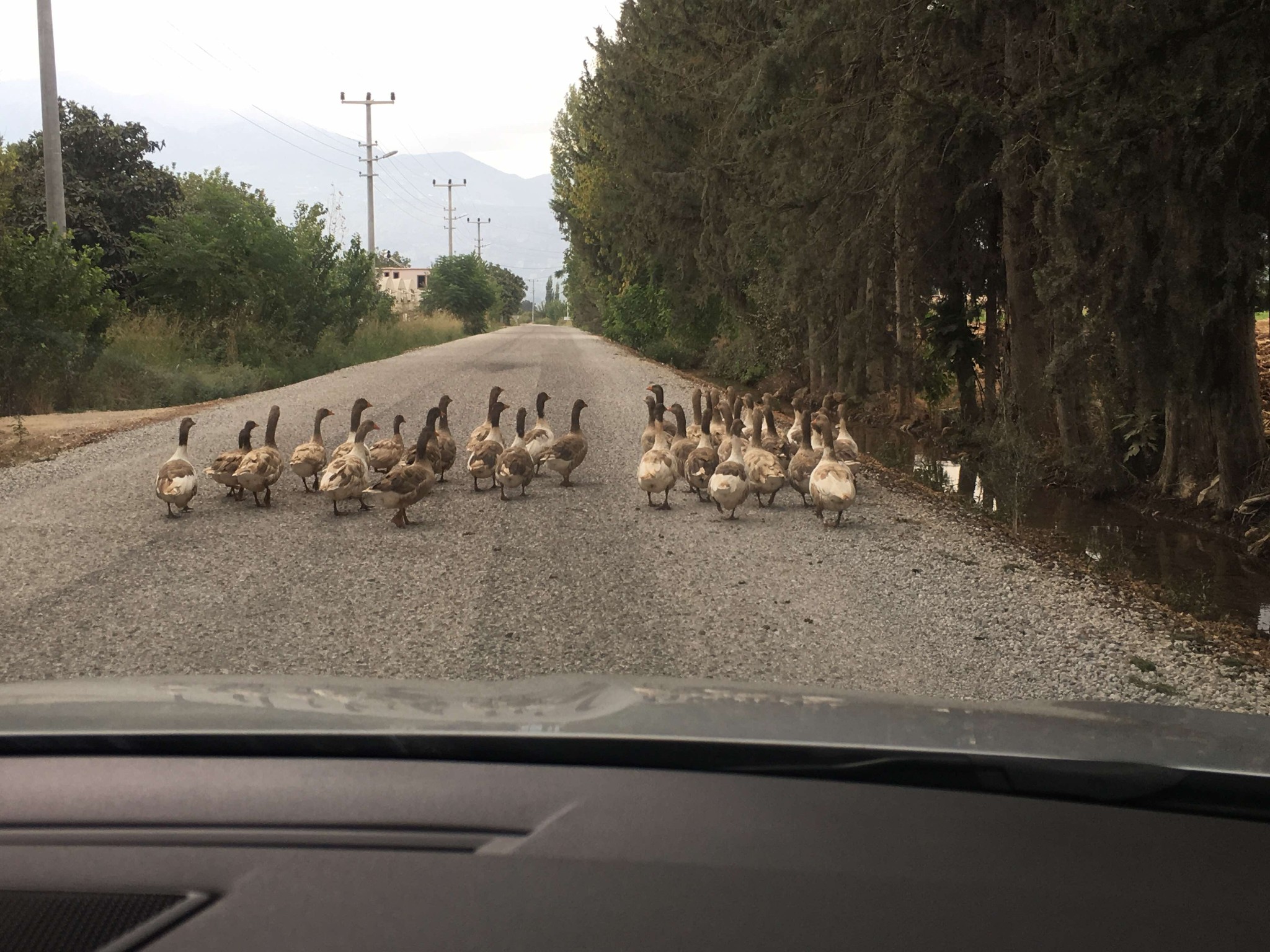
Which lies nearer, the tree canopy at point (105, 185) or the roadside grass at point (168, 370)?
the roadside grass at point (168, 370)

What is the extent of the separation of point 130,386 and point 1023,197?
59.7ft

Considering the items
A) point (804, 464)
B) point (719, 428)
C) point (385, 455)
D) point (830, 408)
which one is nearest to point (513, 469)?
point (385, 455)

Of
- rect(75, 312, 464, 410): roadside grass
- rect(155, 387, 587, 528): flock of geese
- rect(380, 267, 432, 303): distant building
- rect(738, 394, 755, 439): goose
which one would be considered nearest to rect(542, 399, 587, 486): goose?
rect(155, 387, 587, 528): flock of geese

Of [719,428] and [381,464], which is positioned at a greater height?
[719,428]

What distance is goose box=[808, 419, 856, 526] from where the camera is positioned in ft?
34.8

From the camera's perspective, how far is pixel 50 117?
24.2m

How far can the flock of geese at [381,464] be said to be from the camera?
10461 millimetres

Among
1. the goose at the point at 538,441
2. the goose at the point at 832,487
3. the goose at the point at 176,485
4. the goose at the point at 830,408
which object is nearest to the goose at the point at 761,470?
the goose at the point at 832,487

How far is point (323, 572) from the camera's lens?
27.8ft

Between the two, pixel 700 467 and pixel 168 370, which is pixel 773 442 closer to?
pixel 700 467

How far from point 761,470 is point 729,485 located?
1.01 metres

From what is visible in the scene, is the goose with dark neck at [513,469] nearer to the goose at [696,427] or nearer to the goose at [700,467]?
the goose at [700,467]

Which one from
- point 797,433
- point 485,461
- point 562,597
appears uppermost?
point 797,433

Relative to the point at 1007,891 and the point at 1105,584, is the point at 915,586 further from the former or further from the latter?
the point at 1007,891
